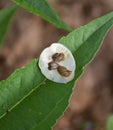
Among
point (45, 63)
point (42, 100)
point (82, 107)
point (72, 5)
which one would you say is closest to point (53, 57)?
point (45, 63)

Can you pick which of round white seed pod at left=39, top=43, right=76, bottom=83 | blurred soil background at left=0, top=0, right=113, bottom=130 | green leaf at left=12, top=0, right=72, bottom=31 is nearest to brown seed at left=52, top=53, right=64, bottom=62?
round white seed pod at left=39, top=43, right=76, bottom=83

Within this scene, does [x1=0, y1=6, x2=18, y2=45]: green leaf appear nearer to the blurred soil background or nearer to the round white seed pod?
the round white seed pod

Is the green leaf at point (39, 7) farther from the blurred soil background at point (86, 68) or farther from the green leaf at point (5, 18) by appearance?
the blurred soil background at point (86, 68)

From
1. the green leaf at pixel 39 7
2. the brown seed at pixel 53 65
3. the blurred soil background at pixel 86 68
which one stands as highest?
the green leaf at pixel 39 7

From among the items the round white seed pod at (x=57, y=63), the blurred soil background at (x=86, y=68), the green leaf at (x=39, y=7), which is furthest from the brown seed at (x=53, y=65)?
the blurred soil background at (x=86, y=68)

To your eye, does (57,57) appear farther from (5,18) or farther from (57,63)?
(5,18)

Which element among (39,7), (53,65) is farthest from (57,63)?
(39,7)

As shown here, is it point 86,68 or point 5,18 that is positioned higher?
point 5,18
